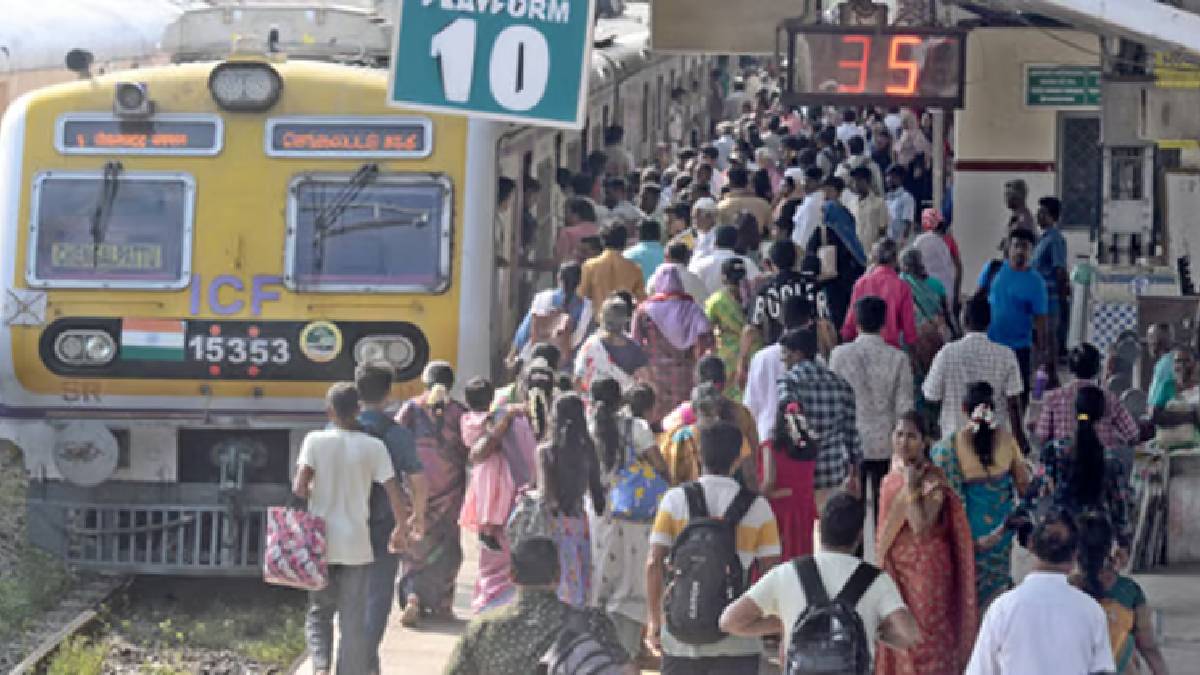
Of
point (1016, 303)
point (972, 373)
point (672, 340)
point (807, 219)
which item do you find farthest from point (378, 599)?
point (807, 219)

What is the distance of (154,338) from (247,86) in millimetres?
1315

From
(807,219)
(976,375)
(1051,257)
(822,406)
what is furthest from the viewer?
(807,219)

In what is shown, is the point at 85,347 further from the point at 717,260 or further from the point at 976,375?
the point at 976,375

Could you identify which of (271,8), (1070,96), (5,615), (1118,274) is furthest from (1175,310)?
(5,615)

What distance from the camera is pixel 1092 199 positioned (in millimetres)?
20156

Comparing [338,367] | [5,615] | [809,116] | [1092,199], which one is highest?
[809,116]

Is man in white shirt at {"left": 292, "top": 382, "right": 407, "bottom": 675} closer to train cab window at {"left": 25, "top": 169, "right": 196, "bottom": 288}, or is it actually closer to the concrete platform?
the concrete platform

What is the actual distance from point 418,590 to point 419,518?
1945mm

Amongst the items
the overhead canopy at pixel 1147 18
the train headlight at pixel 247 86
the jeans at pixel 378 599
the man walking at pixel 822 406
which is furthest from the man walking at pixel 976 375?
the train headlight at pixel 247 86

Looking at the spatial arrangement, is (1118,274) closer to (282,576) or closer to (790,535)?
(790,535)

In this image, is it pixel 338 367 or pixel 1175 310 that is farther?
pixel 1175 310

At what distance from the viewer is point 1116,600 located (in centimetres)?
730

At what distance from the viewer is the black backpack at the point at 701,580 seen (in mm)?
7543

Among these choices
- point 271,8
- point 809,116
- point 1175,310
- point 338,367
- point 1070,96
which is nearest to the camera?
point 338,367
